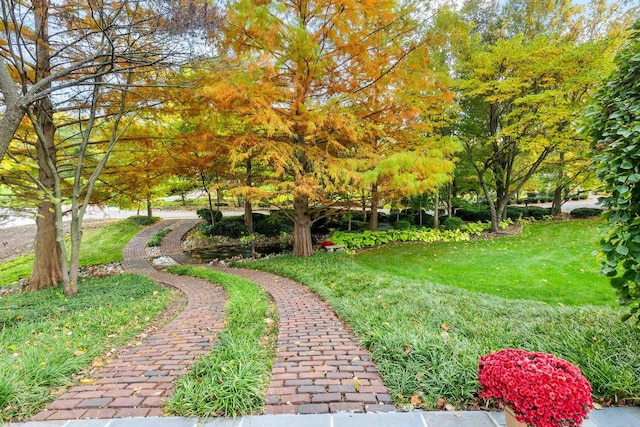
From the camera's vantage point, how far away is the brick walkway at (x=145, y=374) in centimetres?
210

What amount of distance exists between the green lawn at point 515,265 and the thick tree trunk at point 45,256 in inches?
296

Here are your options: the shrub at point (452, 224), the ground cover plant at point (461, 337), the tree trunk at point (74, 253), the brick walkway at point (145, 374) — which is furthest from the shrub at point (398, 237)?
the tree trunk at point (74, 253)

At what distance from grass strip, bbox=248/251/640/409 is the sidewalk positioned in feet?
0.43

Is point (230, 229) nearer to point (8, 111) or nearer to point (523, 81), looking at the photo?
point (8, 111)

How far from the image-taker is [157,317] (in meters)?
4.82

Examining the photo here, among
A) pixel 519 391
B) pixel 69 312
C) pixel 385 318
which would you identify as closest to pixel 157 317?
pixel 69 312

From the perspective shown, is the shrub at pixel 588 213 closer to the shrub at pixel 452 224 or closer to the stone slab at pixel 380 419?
the shrub at pixel 452 224

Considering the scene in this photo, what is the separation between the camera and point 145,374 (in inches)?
102

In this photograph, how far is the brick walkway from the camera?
2.10 meters

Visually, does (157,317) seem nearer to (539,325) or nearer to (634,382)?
(539,325)

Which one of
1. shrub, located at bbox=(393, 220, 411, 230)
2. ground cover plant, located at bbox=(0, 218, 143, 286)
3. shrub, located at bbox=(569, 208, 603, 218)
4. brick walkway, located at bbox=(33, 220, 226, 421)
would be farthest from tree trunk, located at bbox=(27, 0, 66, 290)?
shrub, located at bbox=(569, 208, 603, 218)

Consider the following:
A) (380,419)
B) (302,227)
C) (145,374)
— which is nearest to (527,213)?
(302,227)

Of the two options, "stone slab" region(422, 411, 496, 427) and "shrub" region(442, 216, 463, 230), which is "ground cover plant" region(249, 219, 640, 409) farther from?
"shrub" region(442, 216, 463, 230)

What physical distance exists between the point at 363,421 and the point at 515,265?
7.19 meters
